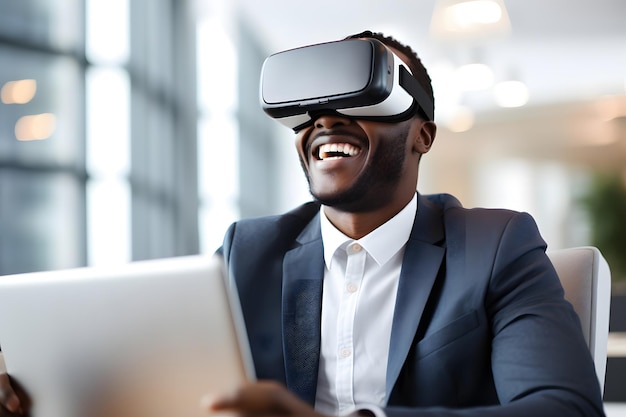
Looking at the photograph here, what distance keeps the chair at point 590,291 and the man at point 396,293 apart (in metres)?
0.13

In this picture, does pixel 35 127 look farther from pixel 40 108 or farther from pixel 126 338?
pixel 126 338

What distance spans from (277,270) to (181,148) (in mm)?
5631

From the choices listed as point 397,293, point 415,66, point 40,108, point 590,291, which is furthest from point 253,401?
point 40,108

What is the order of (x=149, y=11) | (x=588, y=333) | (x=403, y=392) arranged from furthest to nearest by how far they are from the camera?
(x=149, y=11) → (x=588, y=333) → (x=403, y=392)

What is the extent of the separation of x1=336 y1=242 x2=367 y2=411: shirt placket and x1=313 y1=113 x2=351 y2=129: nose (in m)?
0.22

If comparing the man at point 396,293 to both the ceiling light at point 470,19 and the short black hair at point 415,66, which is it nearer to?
the short black hair at point 415,66

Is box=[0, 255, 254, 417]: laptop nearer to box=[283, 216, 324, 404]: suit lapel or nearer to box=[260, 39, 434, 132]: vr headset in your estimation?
box=[283, 216, 324, 404]: suit lapel

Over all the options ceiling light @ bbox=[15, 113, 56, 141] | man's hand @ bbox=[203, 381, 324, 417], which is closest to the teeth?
man's hand @ bbox=[203, 381, 324, 417]

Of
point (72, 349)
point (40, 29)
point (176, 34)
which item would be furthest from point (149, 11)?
point (72, 349)

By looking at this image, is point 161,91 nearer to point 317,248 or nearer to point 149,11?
point 149,11

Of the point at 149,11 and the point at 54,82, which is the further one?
the point at 149,11

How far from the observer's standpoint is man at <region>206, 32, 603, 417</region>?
47.3 inches

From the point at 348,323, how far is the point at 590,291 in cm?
42

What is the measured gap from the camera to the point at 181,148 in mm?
6957
